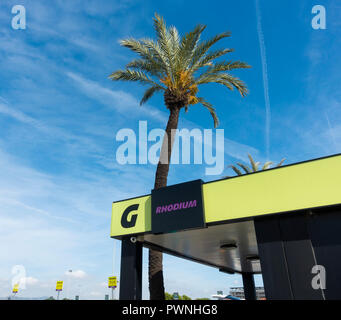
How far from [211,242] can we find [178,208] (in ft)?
12.1

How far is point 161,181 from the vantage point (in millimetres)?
15133

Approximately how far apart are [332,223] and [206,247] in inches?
279

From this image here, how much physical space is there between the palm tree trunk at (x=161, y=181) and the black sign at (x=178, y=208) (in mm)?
3290

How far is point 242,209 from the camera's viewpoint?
9.66 m

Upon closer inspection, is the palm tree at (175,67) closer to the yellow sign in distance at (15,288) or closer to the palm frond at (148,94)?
the palm frond at (148,94)

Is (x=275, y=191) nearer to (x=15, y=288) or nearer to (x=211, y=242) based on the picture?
(x=211, y=242)

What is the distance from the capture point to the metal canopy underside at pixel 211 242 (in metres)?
11.5

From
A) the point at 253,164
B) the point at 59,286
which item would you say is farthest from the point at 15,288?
the point at 253,164

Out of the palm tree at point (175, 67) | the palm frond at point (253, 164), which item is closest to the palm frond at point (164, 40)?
the palm tree at point (175, 67)

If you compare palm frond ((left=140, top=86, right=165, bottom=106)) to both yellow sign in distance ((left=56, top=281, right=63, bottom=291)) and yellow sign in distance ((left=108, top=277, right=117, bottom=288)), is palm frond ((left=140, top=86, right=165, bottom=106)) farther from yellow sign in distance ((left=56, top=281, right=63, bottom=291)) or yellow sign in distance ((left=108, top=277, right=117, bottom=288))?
yellow sign in distance ((left=56, top=281, right=63, bottom=291))

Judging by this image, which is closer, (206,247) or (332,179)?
(332,179)
